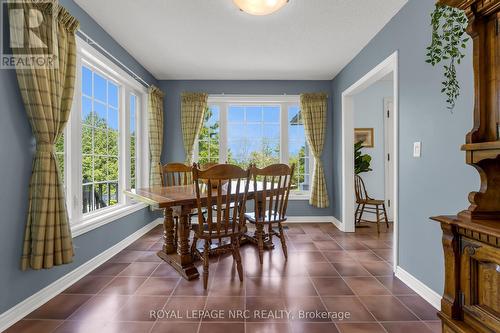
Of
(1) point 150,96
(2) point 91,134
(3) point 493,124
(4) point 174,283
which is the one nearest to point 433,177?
(3) point 493,124

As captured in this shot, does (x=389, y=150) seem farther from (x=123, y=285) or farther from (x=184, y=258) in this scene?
(x=123, y=285)

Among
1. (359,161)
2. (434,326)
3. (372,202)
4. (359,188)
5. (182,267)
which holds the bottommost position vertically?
(434,326)

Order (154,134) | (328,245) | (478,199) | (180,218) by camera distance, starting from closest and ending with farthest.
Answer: (478,199) < (180,218) < (328,245) < (154,134)

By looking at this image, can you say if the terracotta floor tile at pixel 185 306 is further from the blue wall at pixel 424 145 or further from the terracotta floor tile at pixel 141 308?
the blue wall at pixel 424 145

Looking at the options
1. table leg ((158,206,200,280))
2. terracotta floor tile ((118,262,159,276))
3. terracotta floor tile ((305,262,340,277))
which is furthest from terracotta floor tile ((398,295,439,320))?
terracotta floor tile ((118,262,159,276))

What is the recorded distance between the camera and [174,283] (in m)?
2.36

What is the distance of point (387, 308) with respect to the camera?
6.48 ft

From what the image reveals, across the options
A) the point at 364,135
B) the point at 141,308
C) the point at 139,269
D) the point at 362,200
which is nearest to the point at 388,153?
the point at 364,135

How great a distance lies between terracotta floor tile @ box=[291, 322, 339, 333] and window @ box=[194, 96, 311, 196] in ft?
10.0

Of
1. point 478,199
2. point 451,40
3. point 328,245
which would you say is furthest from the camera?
point 328,245

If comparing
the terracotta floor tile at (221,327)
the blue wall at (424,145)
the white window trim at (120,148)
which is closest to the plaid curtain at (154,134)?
the white window trim at (120,148)

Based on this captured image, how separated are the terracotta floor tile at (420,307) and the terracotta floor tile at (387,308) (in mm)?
53

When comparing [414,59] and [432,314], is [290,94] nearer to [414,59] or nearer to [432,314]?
[414,59]

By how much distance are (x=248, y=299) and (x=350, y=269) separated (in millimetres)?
1177
